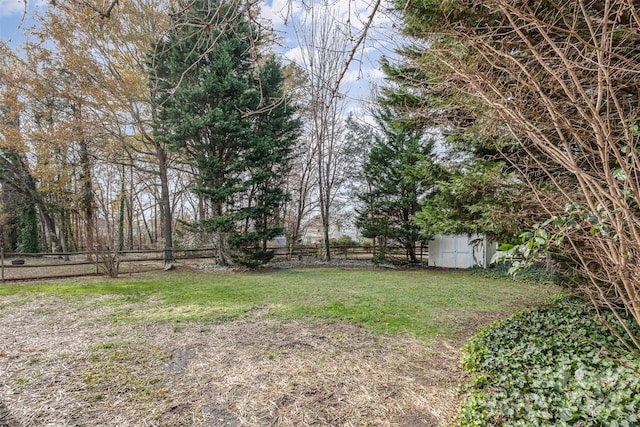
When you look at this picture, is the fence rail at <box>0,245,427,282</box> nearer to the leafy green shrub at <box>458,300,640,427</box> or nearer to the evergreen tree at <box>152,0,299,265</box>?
the evergreen tree at <box>152,0,299,265</box>

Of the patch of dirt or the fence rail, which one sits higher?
the fence rail

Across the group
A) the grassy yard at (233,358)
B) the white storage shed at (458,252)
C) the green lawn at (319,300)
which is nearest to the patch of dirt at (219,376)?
the grassy yard at (233,358)

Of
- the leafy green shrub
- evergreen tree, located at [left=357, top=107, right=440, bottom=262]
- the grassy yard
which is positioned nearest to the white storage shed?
evergreen tree, located at [left=357, top=107, right=440, bottom=262]

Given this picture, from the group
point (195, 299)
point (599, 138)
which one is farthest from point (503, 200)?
point (195, 299)

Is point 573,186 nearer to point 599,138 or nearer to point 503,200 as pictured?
point 503,200

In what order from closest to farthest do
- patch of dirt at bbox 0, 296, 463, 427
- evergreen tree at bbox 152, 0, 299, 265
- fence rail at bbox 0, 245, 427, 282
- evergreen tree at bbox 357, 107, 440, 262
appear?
patch of dirt at bbox 0, 296, 463, 427 < fence rail at bbox 0, 245, 427, 282 < evergreen tree at bbox 152, 0, 299, 265 < evergreen tree at bbox 357, 107, 440, 262

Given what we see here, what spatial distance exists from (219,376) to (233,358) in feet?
1.16

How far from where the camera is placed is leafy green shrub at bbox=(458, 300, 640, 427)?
1.70m

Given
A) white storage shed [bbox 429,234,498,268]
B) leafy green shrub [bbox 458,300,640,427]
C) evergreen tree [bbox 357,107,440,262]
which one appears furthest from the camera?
evergreen tree [bbox 357,107,440,262]

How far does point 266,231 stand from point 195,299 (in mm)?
4919

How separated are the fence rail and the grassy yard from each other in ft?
9.47

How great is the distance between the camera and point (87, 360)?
2830 millimetres

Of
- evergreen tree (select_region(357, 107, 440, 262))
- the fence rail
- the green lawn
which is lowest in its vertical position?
the green lawn

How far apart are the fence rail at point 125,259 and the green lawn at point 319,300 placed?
1244 mm
